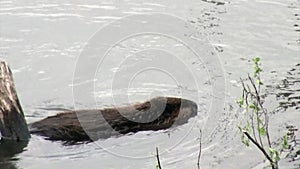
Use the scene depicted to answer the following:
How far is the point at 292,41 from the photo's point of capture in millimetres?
8859

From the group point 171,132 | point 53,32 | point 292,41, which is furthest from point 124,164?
point 292,41

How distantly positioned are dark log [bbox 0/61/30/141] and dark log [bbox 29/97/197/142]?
14cm

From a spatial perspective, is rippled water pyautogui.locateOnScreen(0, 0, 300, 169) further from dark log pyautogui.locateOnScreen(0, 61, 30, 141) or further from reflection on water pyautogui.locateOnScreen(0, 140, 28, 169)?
dark log pyautogui.locateOnScreen(0, 61, 30, 141)

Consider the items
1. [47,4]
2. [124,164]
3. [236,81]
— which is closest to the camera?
[124,164]

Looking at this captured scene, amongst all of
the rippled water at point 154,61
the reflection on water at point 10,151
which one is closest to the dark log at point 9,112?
the reflection on water at point 10,151

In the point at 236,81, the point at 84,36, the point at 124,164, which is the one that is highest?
the point at 84,36

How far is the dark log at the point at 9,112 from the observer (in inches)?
232

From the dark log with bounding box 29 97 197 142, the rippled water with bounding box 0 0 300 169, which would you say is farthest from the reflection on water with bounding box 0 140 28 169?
the dark log with bounding box 29 97 197 142

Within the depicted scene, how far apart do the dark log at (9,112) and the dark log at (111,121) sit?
140 millimetres

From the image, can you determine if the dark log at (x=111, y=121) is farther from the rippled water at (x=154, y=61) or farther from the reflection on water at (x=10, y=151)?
the reflection on water at (x=10, y=151)

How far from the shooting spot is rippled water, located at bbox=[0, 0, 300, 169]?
19.7 ft

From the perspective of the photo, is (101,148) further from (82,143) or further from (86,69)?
(86,69)

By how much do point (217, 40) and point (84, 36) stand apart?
176cm

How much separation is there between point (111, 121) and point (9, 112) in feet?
3.05
